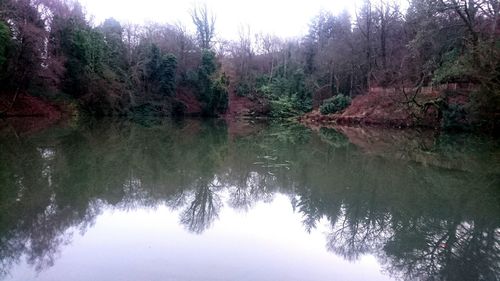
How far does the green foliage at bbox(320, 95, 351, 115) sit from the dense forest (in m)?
0.10

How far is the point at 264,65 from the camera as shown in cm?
5631

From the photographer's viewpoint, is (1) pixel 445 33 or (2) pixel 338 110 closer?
(1) pixel 445 33

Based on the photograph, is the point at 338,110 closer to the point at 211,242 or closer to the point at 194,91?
the point at 194,91

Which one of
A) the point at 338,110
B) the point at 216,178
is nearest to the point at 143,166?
the point at 216,178

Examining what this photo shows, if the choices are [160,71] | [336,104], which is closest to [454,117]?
[336,104]

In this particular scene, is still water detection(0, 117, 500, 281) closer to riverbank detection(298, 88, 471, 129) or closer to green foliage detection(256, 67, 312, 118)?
riverbank detection(298, 88, 471, 129)

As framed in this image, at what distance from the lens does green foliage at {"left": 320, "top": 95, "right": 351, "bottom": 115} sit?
1458 inches

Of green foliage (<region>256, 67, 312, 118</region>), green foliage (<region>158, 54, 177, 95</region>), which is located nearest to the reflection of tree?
green foliage (<region>158, 54, 177, 95</region>)

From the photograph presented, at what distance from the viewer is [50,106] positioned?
30500 millimetres

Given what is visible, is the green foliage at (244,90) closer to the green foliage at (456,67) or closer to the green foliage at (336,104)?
the green foliage at (336,104)

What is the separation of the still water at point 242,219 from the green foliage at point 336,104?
25.7m

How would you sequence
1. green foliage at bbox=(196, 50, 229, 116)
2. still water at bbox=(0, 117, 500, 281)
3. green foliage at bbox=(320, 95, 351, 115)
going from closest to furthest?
still water at bbox=(0, 117, 500, 281) → green foliage at bbox=(320, 95, 351, 115) → green foliage at bbox=(196, 50, 229, 116)

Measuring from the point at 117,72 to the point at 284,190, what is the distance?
3369cm

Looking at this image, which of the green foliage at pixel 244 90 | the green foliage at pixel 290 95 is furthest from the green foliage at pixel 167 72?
the green foliage at pixel 244 90
